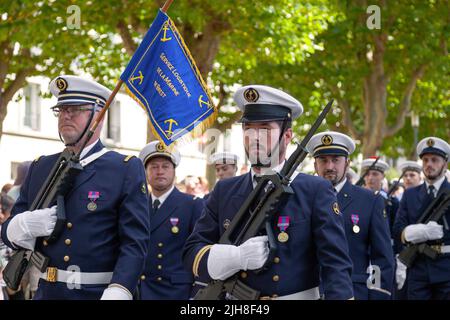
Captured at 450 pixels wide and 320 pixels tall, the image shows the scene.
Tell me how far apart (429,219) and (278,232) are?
534cm

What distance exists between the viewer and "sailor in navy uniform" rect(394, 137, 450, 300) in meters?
10.4

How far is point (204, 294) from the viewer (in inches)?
216

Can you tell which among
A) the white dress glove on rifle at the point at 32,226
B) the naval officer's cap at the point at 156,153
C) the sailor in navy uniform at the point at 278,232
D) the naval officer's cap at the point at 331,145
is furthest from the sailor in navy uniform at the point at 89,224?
the naval officer's cap at the point at 156,153

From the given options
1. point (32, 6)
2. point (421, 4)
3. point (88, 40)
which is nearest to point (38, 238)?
point (32, 6)

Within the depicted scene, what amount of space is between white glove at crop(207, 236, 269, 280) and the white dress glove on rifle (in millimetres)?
1113

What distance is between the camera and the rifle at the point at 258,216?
5.43m

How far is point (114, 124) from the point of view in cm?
4291

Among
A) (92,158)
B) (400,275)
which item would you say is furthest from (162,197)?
(400,275)

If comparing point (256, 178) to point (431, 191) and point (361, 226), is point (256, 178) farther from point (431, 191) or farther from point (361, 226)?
point (431, 191)

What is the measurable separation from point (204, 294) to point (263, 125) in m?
1.02

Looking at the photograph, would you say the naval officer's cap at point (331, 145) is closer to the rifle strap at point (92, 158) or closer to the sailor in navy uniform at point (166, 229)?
the sailor in navy uniform at point (166, 229)

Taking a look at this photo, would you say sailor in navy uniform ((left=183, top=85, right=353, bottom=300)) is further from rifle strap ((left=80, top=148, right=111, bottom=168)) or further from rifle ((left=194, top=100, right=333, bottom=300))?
rifle strap ((left=80, top=148, right=111, bottom=168))

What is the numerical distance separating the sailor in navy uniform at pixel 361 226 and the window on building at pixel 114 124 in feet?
112
